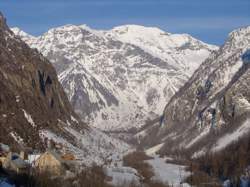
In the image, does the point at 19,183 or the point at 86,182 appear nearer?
the point at 19,183

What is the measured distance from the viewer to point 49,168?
19888 cm

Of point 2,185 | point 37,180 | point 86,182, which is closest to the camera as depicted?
point 2,185

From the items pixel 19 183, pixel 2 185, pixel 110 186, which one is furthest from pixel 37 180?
pixel 110 186

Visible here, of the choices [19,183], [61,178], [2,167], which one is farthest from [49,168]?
[19,183]

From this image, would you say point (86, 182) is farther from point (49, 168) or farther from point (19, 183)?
point (19, 183)

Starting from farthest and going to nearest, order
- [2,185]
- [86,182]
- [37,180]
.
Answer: [86,182] → [37,180] → [2,185]

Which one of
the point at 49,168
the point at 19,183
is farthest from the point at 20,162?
the point at 19,183

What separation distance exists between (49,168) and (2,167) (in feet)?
82.8

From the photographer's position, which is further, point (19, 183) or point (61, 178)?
point (61, 178)

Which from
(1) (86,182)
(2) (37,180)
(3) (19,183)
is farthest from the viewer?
(1) (86,182)

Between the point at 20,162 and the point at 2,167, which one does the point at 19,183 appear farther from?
the point at 20,162

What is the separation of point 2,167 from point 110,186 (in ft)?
110

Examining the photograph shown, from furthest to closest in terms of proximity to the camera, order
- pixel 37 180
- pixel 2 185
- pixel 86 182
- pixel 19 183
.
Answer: pixel 86 182 < pixel 37 180 < pixel 19 183 < pixel 2 185

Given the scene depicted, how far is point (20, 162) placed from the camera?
19300cm
